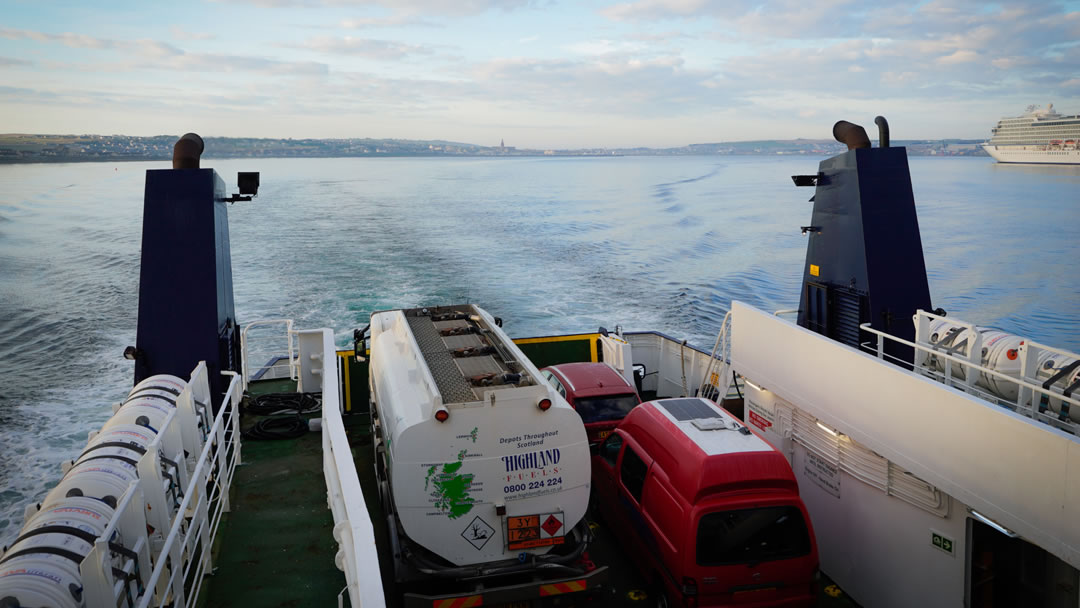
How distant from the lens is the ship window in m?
6.88

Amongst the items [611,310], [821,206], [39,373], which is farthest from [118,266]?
[821,206]

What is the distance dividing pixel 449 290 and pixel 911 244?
20.9m

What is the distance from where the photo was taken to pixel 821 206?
371 inches

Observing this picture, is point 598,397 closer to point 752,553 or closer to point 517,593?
point 752,553

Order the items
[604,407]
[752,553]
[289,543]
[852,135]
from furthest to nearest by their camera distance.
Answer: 1. [604,407]
2. [852,135]
3. [289,543]
4. [752,553]

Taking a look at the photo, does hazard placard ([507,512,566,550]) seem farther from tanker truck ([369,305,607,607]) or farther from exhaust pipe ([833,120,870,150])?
exhaust pipe ([833,120,870,150])

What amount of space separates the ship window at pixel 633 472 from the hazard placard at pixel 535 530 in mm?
1168

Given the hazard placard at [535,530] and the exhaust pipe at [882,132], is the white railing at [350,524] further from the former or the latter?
the exhaust pipe at [882,132]

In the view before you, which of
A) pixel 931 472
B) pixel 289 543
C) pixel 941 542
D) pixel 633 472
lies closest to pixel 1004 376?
pixel 931 472

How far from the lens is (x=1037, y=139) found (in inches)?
4210

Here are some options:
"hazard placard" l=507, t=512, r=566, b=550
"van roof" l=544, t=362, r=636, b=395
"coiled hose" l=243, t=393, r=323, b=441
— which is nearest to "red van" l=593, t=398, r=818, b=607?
"hazard placard" l=507, t=512, r=566, b=550

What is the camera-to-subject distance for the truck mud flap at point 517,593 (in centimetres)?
566

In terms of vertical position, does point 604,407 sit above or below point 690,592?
above

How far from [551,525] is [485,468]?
2.46ft
